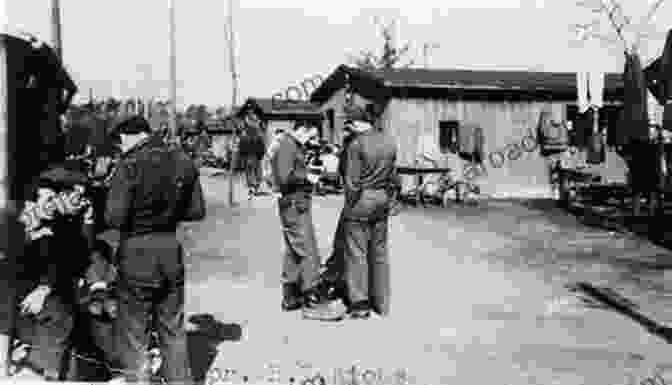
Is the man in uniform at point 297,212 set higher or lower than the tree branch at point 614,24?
lower

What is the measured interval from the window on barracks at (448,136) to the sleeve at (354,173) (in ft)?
43.8

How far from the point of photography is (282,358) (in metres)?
4.96

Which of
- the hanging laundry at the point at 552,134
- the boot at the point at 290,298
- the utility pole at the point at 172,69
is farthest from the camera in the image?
the hanging laundry at the point at 552,134

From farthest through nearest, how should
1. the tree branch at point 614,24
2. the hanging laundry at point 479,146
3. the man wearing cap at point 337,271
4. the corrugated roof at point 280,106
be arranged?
1. the corrugated roof at point 280,106
2. the hanging laundry at point 479,146
3. the tree branch at point 614,24
4. the man wearing cap at point 337,271

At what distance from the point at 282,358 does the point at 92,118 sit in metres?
2.71

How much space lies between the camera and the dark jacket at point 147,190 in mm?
3830

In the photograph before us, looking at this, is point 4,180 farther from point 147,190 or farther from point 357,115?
point 357,115

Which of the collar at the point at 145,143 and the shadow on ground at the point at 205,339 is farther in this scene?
the shadow on ground at the point at 205,339

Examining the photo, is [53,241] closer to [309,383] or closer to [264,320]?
[309,383]

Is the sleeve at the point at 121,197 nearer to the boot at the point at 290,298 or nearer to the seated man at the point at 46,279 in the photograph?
the seated man at the point at 46,279

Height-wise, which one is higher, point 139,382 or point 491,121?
point 491,121

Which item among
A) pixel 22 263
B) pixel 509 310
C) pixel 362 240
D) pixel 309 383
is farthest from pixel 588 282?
pixel 22 263

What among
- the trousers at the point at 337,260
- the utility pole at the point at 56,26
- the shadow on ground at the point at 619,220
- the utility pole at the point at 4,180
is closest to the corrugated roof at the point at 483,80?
the shadow on ground at the point at 619,220

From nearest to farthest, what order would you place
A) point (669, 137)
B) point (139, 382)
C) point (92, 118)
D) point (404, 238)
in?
point (139, 382)
point (92, 118)
point (404, 238)
point (669, 137)
